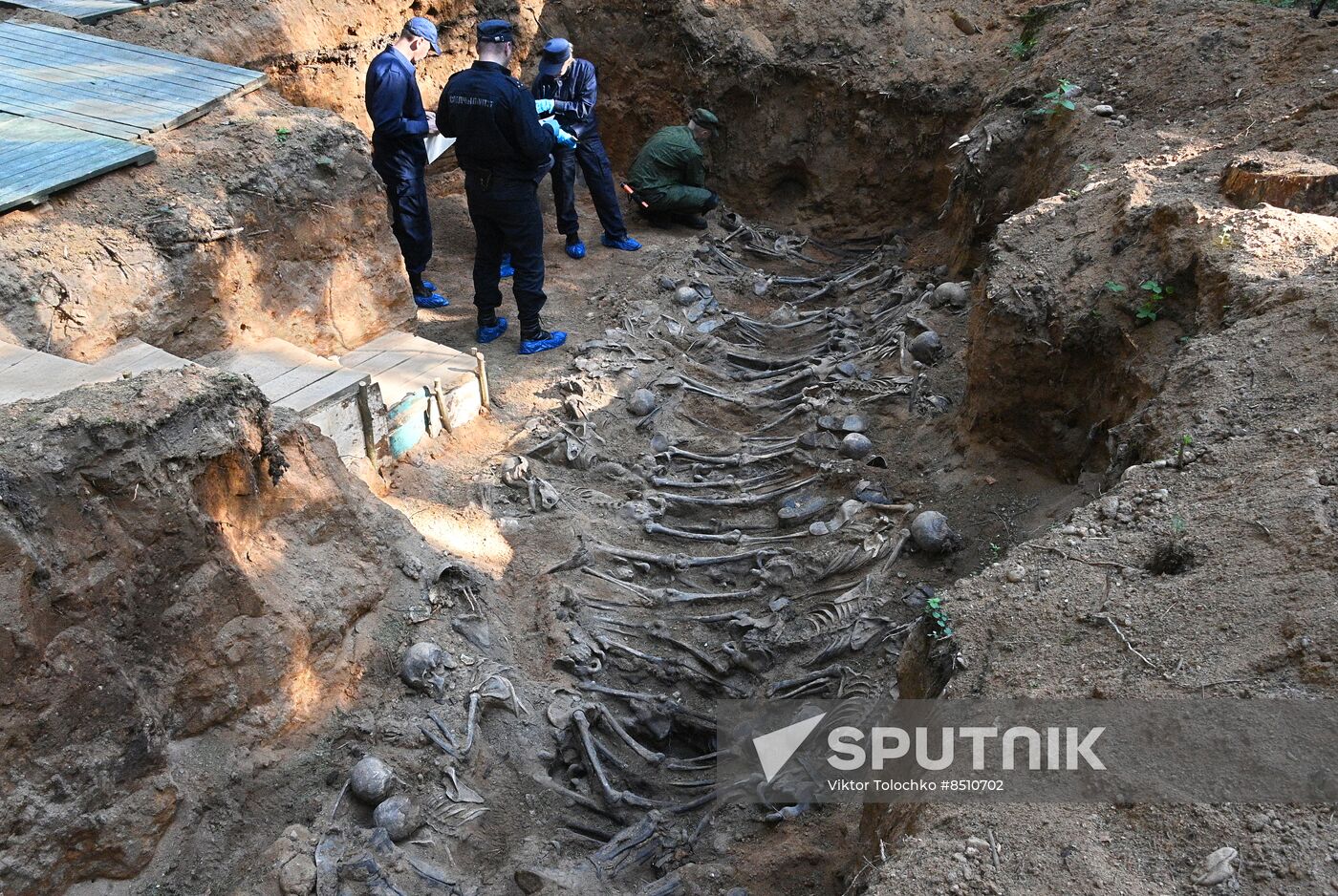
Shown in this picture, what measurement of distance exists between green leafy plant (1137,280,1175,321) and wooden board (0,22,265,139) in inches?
205

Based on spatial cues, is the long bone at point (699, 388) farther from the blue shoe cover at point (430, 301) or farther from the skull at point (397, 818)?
the skull at point (397, 818)

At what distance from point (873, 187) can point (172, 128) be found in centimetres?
630

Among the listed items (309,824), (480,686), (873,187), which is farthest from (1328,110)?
(309,824)

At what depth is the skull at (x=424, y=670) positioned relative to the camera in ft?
13.2

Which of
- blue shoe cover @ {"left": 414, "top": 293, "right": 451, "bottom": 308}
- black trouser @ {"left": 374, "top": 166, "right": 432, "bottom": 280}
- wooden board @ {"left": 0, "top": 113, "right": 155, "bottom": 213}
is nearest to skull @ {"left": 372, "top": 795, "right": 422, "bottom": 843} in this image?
wooden board @ {"left": 0, "top": 113, "right": 155, "bottom": 213}

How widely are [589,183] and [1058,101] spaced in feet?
12.9

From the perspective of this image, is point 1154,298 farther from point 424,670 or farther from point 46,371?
point 46,371

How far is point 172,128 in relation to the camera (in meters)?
5.36

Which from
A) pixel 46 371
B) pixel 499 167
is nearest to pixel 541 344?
pixel 499 167

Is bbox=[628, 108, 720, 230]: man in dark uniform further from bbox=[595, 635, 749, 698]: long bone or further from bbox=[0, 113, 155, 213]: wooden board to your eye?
bbox=[595, 635, 749, 698]: long bone

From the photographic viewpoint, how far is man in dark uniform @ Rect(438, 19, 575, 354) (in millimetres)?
6195

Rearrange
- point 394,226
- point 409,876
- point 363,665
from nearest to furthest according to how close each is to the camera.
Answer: point 409,876, point 363,665, point 394,226

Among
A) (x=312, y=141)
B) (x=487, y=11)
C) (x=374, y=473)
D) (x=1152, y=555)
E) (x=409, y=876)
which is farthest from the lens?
(x=487, y=11)

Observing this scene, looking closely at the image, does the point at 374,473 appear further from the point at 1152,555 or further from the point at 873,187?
the point at 873,187
